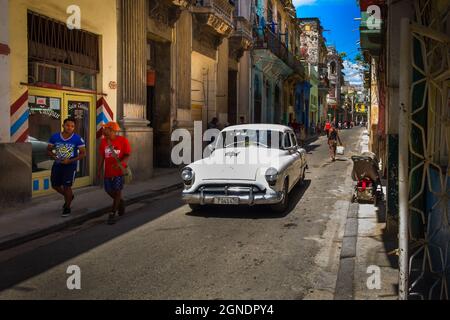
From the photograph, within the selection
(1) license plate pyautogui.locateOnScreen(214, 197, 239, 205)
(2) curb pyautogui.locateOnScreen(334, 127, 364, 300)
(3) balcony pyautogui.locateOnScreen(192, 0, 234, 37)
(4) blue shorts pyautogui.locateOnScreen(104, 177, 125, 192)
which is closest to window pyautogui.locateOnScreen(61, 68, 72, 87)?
(4) blue shorts pyautogui.locateOnScreen(104, 177, 125, 192)

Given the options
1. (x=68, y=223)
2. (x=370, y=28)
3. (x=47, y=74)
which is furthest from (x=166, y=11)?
(x=68, y=223)

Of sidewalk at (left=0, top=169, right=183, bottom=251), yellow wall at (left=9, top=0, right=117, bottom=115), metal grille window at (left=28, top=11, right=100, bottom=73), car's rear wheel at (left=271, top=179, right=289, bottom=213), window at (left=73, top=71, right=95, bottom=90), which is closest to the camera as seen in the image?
sidewalk at (left=0, top=169, right=183, bottom=251)

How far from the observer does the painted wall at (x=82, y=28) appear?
27.9 ft

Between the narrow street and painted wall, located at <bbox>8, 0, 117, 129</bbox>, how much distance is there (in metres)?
3.27

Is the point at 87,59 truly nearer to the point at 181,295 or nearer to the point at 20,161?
the point at 20,161

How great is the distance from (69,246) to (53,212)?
2114mm

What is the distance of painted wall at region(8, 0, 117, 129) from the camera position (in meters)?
8.50

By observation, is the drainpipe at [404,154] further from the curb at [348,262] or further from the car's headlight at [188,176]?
the car's headlight at [188,176]

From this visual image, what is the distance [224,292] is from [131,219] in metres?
3.90

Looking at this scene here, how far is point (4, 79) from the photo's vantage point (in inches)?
321

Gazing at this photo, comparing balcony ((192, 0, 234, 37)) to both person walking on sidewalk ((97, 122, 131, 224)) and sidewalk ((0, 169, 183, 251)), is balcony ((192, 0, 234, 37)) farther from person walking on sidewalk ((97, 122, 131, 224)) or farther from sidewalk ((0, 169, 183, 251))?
person walking on sidewalk ((97, 122, 131, 224))

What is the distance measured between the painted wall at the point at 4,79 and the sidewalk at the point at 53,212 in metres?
1.38

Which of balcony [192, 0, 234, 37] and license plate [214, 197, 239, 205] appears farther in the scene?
balcony [192, 0, 234, 37]

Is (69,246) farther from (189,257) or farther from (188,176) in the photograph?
(188,176)
